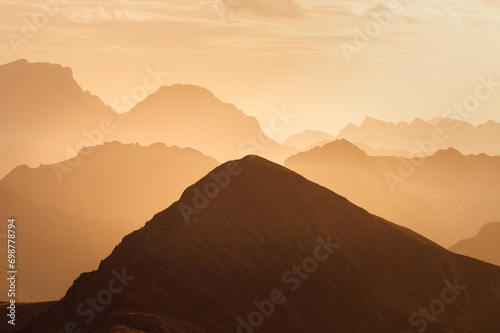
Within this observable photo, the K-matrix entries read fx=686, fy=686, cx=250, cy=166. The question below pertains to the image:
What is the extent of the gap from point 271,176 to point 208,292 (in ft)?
138

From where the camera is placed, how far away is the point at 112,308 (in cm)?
8825

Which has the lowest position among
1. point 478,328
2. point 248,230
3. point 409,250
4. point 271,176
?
point 478,328

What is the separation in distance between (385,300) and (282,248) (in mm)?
21081

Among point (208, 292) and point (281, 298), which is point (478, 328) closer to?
point (281, 298)

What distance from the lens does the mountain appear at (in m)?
95.8

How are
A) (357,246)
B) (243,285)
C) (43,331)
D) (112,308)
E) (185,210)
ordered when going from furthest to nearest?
(357,246) < (185,210) < (243,285) < (43,331) < (112,308)

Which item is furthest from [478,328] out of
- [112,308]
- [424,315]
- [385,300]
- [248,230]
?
[112,308]

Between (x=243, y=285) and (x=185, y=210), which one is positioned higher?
(x=185, y=210)

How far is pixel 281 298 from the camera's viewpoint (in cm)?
11319

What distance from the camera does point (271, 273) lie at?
11775 centimetres

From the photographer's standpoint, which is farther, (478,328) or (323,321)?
(478,328)

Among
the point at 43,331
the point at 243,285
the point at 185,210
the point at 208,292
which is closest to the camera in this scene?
the point at 43,331

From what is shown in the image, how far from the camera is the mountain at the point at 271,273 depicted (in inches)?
3770

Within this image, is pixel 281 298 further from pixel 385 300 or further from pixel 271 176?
pixel 271 176
